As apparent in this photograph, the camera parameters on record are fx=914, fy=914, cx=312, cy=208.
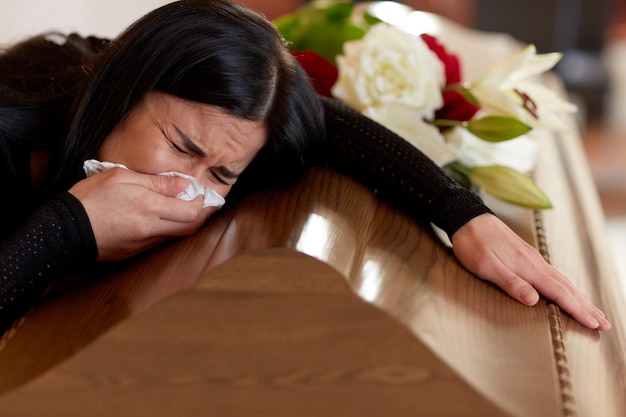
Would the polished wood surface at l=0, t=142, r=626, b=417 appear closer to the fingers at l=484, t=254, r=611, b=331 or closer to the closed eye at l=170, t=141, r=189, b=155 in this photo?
the fingers at l=484, t=254, r=611, b=331

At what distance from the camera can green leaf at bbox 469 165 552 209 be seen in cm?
122

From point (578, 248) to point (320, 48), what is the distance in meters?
0.66

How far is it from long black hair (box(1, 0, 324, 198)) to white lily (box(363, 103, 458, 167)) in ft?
0.52

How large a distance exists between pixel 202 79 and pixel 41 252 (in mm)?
269

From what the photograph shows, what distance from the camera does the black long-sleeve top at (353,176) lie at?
0.92 m

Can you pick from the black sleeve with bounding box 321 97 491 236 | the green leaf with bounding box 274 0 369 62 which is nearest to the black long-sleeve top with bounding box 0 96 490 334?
the black sleeve with bounding box 321 97 491 236

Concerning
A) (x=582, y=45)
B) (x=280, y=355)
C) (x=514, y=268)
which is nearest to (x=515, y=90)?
(x=514, y=268)

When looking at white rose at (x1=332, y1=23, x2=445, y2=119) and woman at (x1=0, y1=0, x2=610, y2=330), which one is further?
white rose at (x1=332, y1=23, x2=445, y2=119)

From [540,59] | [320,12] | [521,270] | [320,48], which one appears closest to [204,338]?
Result: [521,270]

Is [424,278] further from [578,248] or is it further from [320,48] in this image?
[320,48]

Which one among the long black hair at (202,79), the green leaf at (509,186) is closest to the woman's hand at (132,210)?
the long black hair at (202,79)

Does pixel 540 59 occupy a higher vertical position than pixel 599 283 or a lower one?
higher

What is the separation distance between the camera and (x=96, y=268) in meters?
1.03

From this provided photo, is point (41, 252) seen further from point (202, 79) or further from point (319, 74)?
point (319, 74)
